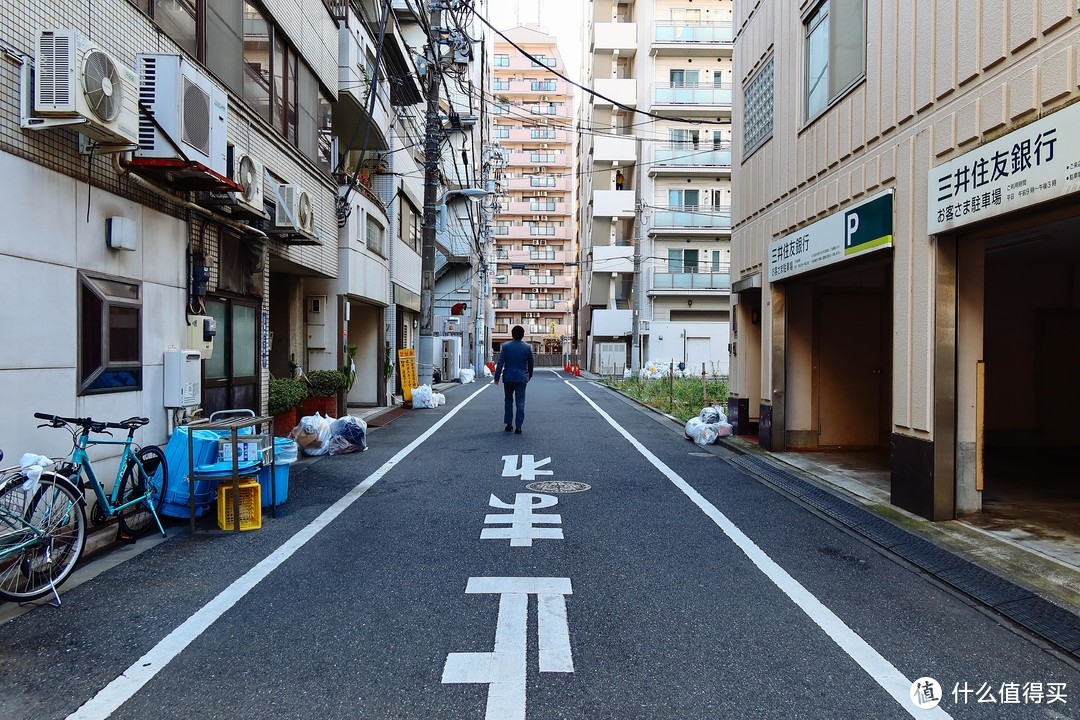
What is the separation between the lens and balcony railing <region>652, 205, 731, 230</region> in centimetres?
4028

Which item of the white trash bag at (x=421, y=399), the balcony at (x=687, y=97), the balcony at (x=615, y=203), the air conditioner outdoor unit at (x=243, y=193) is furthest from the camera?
the balcony at (x=615, y=203)

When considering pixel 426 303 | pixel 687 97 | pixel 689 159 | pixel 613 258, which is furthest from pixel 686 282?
pixel 426 303

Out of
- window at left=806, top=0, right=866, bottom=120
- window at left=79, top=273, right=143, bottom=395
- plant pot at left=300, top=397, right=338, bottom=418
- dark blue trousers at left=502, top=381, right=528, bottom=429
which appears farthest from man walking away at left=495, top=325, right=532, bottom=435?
window at left=79, top=273, right=143, bottom=395

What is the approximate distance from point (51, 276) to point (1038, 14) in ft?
24.6

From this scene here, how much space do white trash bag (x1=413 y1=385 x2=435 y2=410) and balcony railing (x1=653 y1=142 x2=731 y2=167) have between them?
27.3 meters

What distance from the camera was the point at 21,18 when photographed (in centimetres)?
508

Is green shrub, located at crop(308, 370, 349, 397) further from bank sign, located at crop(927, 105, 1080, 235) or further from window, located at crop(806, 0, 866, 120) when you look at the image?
bank sign, located at crop(927, 105, 1080, 235)

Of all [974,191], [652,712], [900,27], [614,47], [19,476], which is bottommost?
[652,712]

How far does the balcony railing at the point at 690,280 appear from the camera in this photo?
134ft

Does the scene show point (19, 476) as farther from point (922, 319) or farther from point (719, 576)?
point (922, 319)

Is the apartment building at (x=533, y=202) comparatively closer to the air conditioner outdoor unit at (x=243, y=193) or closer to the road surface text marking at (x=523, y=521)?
the air conditioner outdoor unit at (x=243, y=193)

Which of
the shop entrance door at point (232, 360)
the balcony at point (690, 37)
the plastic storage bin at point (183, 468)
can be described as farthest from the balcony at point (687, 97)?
the plastic storage bin at point (183, 468)

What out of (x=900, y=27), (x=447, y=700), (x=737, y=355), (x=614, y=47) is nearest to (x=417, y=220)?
(x=737, y=355)

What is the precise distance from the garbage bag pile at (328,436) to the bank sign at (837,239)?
21.8 ft
